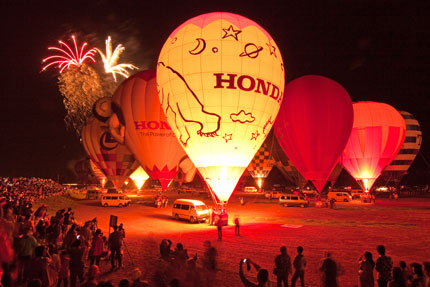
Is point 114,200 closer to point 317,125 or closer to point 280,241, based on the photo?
point 317,125

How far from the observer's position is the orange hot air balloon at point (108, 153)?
31672 millimetres

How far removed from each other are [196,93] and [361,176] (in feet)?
73.1

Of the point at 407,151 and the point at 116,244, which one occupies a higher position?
the point at 407,151

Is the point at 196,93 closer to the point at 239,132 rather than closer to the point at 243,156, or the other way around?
the point at 239,132

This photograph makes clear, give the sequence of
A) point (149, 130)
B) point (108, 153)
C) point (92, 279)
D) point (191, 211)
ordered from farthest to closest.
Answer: point (108, 153) < point (149, 130) < point (191, 211) < point (92, 279)

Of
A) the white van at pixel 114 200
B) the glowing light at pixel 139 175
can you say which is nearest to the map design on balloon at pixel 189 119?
the white van at pixel 114 200

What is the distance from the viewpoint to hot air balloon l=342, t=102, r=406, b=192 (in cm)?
3091

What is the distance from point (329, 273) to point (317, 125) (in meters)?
17.5

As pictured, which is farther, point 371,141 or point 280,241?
point 371,141

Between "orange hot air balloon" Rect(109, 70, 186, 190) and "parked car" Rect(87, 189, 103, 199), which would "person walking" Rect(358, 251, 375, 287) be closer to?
"orange hot air balloon" Rect(109, 70, 186, 190)

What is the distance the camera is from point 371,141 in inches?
1212


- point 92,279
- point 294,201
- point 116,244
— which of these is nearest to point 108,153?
point 294,201

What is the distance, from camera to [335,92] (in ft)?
75.8

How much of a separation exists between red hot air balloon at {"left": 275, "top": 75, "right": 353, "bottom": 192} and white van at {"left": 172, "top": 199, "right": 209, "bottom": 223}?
825cm
